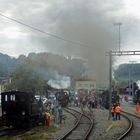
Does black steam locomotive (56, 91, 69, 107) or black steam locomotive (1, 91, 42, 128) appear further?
black steam locomotive (56, 91, 69, 107)

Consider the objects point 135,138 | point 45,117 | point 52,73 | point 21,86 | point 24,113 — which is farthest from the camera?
point 21,86

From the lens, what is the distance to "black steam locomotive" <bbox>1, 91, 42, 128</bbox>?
28391mm

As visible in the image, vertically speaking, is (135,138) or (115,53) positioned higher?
(115,53)

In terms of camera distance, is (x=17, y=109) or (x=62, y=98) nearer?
(x=17, y=109)

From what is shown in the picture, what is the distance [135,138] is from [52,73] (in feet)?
125

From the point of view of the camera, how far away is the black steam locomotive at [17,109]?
2839cm

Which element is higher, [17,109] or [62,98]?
[62,98]

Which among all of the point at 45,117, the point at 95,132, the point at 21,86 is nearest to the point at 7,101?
the point at 45,117

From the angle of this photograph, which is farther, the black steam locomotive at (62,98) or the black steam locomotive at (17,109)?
the black steam locomotive at (62,98)

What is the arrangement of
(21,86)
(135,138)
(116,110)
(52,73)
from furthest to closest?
(21,86) < (52,73) < (116,110) < (135,138)

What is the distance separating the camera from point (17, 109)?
28.7 m

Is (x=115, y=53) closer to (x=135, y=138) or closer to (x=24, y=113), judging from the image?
(x=24, y=113)

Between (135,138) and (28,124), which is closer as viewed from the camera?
(135,138)

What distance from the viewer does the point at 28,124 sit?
94.4ft
